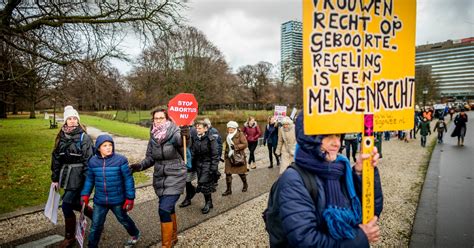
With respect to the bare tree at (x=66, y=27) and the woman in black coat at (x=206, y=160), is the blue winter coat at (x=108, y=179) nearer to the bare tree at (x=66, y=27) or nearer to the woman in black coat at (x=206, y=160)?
the woman in black coat at (x=206, y=160)

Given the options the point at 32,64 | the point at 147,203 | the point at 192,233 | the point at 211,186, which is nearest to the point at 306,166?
the point at 192,233

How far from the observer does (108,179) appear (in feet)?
11.7

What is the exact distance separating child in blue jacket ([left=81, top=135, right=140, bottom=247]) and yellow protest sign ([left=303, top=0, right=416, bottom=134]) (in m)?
2.78

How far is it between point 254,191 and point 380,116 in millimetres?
5106

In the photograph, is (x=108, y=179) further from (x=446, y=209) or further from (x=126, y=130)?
(x=126, y=130)

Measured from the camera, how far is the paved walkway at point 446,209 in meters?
3.94

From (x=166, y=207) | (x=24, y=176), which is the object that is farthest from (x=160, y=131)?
(x=24, y=176)

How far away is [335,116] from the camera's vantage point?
6.25 ft

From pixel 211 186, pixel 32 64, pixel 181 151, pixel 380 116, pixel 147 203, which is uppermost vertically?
pixel 32 64

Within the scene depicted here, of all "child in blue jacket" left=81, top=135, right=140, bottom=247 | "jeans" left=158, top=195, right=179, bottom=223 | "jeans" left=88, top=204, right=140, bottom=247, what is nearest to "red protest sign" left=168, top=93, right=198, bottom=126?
"child in blue jacket" left=81, top=135, right=140, bottom=247

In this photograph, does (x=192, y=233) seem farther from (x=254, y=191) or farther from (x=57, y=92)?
(x=57, y=92)

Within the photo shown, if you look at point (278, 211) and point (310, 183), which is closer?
point (310, 183)

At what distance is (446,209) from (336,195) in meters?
4.80

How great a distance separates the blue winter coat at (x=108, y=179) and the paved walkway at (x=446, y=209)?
4.04 m
